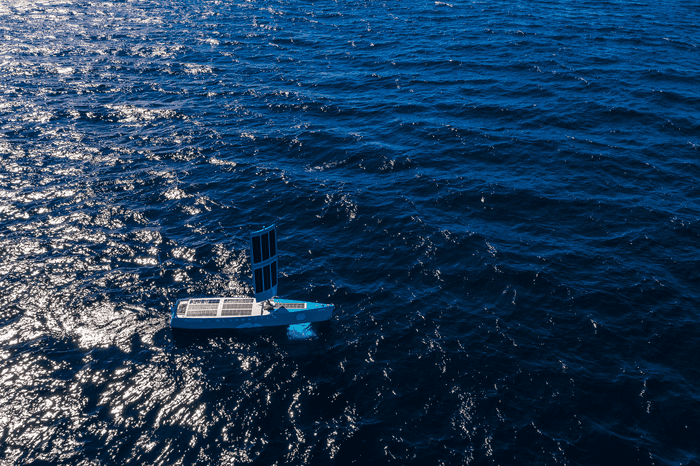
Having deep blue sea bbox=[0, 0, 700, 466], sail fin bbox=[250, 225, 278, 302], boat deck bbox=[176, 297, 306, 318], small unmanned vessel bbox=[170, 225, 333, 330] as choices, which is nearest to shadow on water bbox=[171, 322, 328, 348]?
deep blue sea bbox=[0, 0, 700, 466]

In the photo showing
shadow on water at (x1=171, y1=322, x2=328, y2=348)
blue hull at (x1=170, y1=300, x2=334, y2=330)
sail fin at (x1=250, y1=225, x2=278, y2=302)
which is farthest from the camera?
shadow on water at (x1=171, y1=322, x2=328, y2=348)

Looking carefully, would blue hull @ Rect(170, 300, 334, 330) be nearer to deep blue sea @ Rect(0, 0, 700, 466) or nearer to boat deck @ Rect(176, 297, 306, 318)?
boat deck @ Rect(176, 297, 306, 318)

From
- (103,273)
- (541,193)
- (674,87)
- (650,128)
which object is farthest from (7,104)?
(674,87)

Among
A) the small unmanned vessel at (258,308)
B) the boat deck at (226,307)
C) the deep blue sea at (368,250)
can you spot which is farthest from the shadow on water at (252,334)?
the boat deck at (226,307)

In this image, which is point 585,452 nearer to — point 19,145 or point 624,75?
point 624,75

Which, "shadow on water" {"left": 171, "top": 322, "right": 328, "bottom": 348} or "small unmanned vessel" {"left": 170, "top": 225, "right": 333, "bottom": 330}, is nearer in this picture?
"small unmanned vessel" {"left": 170, "top": 225, "right": 333, "bottom": 330}

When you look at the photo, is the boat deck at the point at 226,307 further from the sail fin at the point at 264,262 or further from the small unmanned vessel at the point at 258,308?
the sail fin at the point at 264,262
